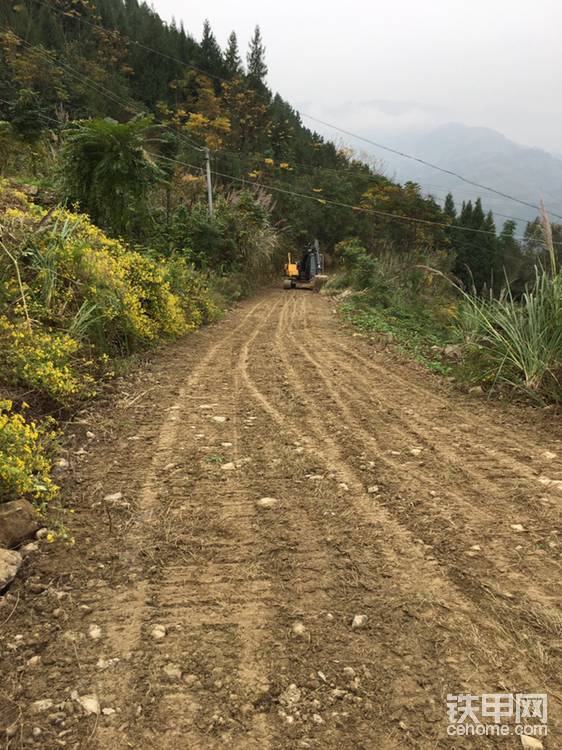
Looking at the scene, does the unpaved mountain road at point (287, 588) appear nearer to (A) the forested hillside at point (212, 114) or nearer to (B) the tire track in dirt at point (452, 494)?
(B) the tire track in dirt at point (452, 494)

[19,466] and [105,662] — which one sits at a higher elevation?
[19,466]

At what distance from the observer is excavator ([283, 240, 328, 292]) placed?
1945 cm

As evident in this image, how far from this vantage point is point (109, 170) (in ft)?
25.8

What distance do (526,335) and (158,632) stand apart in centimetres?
455

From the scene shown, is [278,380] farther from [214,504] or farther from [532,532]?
[532,532]

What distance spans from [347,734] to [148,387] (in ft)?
13.0

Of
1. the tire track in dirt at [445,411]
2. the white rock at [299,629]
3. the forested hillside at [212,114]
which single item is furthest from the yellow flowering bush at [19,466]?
the forested hillside at [212,114]

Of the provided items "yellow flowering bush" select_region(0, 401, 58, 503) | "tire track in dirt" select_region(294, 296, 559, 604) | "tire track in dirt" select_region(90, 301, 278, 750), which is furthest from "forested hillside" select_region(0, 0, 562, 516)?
"tire track in dirt" select_region(294, 296, 559, 604)

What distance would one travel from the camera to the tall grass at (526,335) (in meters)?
4.58

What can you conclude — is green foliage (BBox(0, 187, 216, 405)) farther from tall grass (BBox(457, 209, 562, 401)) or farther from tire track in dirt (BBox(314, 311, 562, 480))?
tall grass (BBox(457, 209, 562, 401))

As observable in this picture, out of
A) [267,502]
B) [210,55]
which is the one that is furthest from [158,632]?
[210,55]

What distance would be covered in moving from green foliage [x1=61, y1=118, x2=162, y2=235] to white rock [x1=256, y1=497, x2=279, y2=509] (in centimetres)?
695

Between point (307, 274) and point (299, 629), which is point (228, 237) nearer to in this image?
point (307, 274)

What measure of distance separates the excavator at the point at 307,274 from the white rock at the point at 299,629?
18048mm
